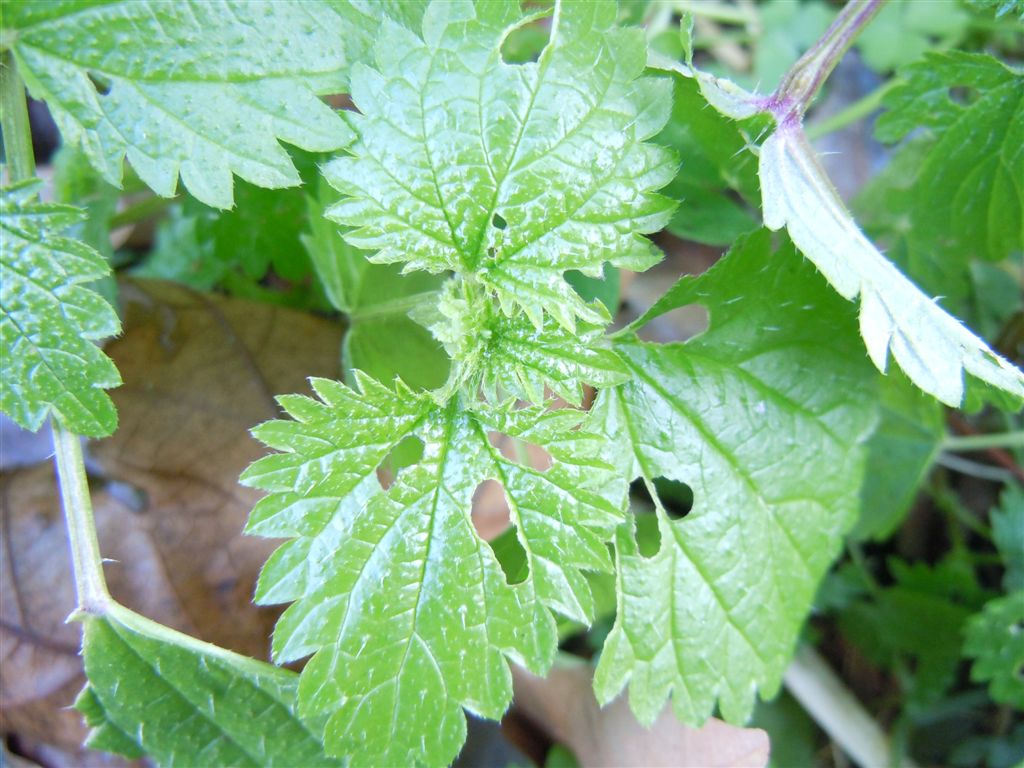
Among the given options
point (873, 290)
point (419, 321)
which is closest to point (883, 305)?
point (873, 290)

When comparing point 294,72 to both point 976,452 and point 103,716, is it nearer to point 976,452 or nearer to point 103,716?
point 103,716

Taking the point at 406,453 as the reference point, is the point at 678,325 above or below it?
above

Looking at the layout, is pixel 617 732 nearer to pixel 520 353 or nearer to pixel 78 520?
pixel 520 353

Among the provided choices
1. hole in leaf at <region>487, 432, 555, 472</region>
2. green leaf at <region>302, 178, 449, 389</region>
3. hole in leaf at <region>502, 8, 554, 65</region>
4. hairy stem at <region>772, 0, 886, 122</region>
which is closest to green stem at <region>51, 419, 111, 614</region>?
green leaf at <region>302, 178, 449, 389</region>

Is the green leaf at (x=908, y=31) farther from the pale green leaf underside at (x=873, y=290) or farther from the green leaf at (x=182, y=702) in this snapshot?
the green leaf at (x=182, y=702)

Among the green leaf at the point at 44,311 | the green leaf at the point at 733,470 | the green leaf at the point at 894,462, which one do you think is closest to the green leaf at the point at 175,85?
the green leaf at the point at 44,311

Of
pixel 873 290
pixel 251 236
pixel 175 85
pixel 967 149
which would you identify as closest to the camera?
pixel 873 290

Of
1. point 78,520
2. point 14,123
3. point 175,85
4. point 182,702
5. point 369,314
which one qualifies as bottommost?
point 182,702

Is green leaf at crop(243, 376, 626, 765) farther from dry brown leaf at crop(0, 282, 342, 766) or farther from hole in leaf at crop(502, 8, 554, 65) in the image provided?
hole in leaf at crop(502, 8, 554, 65)
